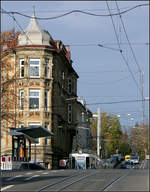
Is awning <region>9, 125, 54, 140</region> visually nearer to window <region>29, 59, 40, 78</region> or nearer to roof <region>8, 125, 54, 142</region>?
roof <region>8, 125, 54, 142</region>

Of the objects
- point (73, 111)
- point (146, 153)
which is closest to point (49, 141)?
point (73, 111)

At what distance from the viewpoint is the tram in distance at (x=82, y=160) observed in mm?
52375

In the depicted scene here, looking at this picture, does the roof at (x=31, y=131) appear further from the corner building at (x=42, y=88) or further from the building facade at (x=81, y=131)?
the building facade at (x=81, y=131)

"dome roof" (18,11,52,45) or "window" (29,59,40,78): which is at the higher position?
"dome roof" (18,11,52,45)

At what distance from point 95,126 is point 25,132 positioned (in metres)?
61.2

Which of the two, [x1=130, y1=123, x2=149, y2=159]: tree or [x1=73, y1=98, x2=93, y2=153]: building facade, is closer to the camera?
[x1=73, y1=98, x2=93, y2=153]: building facade

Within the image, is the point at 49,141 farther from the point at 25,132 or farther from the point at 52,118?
the point at 25,132

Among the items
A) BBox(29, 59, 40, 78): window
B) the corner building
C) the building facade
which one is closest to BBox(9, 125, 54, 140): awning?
the corner building

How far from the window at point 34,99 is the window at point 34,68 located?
155cm

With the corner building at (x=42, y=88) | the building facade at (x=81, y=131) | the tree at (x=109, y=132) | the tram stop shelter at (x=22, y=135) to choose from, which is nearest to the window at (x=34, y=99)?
Answer: the corner building at (x=42, y=88)

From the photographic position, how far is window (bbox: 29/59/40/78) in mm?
48375

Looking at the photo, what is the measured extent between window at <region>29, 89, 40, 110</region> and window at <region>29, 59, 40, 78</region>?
155 cm

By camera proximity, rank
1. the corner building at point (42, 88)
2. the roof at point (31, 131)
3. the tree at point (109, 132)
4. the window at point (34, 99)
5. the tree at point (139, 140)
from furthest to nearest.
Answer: the tree at point (139, 140)
the tree at point (109, 132)
the window at point (34, 99)
the corner building at point (42, 88)
the roof at point (31, 131)

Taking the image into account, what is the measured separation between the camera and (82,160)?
5281 cm
